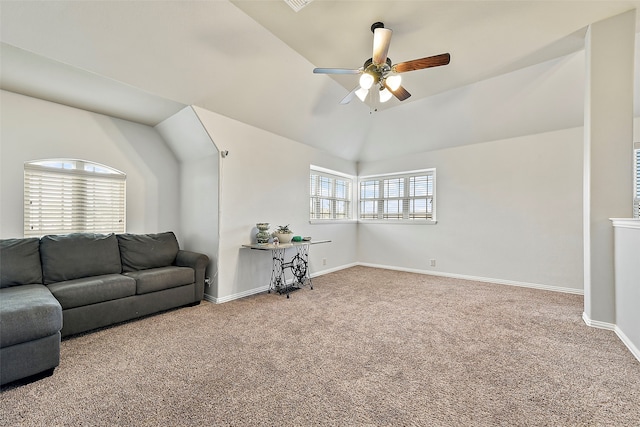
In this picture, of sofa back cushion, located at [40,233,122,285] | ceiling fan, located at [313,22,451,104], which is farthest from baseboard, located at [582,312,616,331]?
sofa back cushion, located at [40,233,122,285]

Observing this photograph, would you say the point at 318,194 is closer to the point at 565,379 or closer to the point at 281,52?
the point at 281,52

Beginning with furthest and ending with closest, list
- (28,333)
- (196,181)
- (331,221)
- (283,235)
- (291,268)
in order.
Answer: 1. (331,221)
2. (291,268)
3. (283,235)
4. (196,181)
5. (28,333)

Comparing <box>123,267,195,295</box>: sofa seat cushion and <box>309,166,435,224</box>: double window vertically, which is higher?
<box>309,166,435,224</box>: double window

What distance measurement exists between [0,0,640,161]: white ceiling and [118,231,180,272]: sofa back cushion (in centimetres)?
162

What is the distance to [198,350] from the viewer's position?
2295 millimetres

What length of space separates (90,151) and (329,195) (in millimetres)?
3967

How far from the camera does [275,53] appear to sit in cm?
308

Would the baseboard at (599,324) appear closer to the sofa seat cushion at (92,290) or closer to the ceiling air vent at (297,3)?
the ceiling air vent at (297,3)

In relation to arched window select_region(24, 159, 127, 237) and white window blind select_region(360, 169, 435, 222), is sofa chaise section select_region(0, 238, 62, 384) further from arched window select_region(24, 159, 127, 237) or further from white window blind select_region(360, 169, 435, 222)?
white window blind select_region(360, 169, 435, 222)

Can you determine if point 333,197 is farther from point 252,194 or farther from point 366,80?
point 366,80

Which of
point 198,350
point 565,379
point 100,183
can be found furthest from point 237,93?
point 565,379

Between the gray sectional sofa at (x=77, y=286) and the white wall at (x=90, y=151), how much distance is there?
0.39 meters

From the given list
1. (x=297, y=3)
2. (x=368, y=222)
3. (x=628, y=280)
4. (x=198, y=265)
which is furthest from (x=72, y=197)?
(x=628, y=280)

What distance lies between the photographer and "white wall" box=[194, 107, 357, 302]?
3629mm
